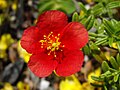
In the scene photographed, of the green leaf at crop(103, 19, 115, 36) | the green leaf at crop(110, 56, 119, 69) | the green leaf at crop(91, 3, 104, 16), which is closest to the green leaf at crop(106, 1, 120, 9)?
the green leaf at crop(91, 3, 104, 16)

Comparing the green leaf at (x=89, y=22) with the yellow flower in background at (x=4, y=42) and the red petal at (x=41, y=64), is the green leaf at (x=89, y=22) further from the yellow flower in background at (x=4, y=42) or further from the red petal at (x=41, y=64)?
the yellow flower in background at (x=4, y=42)

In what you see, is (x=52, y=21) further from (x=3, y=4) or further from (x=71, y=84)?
(x=3, y=4)

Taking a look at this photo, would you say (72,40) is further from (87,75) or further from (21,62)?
(21,62)

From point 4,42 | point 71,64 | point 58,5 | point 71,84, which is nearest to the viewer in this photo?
point 71,64

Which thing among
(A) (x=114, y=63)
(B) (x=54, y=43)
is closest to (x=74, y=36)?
(B) (x=54, y=43)

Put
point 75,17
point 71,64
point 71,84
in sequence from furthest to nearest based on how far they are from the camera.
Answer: point 71,84 → point 75,17 → point 71,64

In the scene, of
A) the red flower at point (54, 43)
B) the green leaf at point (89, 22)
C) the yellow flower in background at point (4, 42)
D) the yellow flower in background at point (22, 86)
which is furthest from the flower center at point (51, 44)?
the yellow flower in background at point (4, 42)

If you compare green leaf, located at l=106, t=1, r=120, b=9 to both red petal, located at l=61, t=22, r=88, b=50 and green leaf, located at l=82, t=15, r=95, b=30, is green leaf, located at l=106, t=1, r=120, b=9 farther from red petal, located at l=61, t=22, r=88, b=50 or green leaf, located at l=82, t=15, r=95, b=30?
red petal, located at l=61, t=22, r=88, b=50
